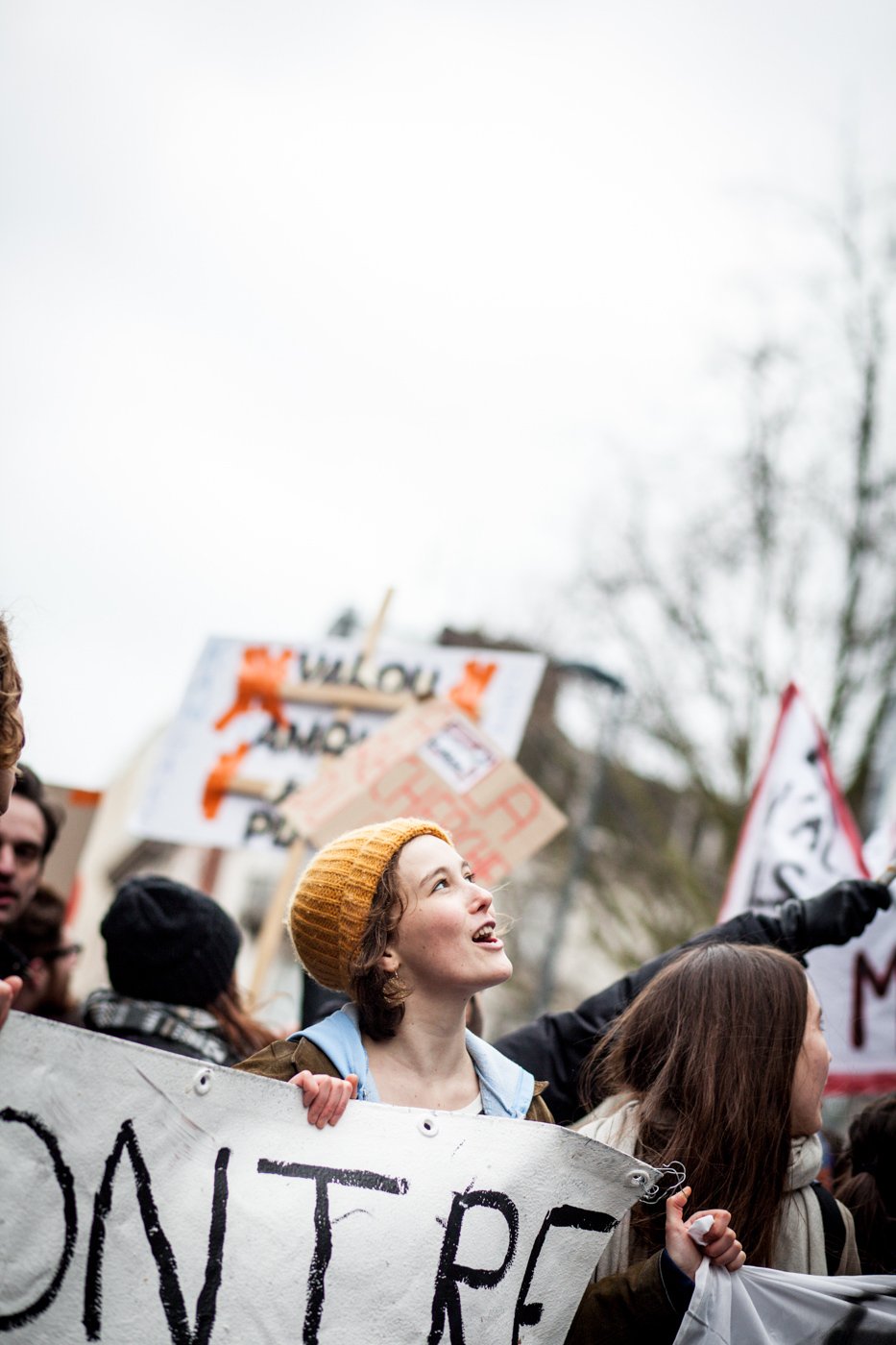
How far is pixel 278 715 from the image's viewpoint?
479cm

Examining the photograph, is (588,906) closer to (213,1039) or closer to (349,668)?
(349,668)

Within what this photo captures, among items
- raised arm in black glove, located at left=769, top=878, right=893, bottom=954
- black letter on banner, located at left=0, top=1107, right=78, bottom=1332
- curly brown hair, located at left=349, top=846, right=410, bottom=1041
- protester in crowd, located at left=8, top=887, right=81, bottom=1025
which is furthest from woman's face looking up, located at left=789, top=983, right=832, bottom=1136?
protester in crowd, located at left=8, top=887, right=81, bottom=1025

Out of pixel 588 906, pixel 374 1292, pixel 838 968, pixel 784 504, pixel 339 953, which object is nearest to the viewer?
pixel 374 1292

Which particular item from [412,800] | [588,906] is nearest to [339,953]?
[412,800]

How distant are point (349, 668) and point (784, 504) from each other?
26.3 ft

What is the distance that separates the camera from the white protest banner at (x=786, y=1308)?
5.61 ft

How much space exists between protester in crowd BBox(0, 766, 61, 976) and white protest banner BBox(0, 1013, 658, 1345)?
54.8 inches

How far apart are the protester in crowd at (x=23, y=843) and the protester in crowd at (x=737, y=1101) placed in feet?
5.29

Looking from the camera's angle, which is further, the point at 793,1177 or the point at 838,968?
the point at 838,968

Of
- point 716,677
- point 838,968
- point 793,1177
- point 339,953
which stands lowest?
point 793,1177

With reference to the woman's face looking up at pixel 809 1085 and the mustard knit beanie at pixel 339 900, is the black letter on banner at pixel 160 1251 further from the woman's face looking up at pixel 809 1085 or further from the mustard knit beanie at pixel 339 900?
the woman's face looking up at pixel 809 1085

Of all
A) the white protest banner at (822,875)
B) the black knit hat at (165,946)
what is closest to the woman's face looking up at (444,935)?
the black knit hat at (165,946)

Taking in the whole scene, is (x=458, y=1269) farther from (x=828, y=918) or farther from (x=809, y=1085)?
(x=828, y=918)

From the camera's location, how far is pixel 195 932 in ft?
8.41
